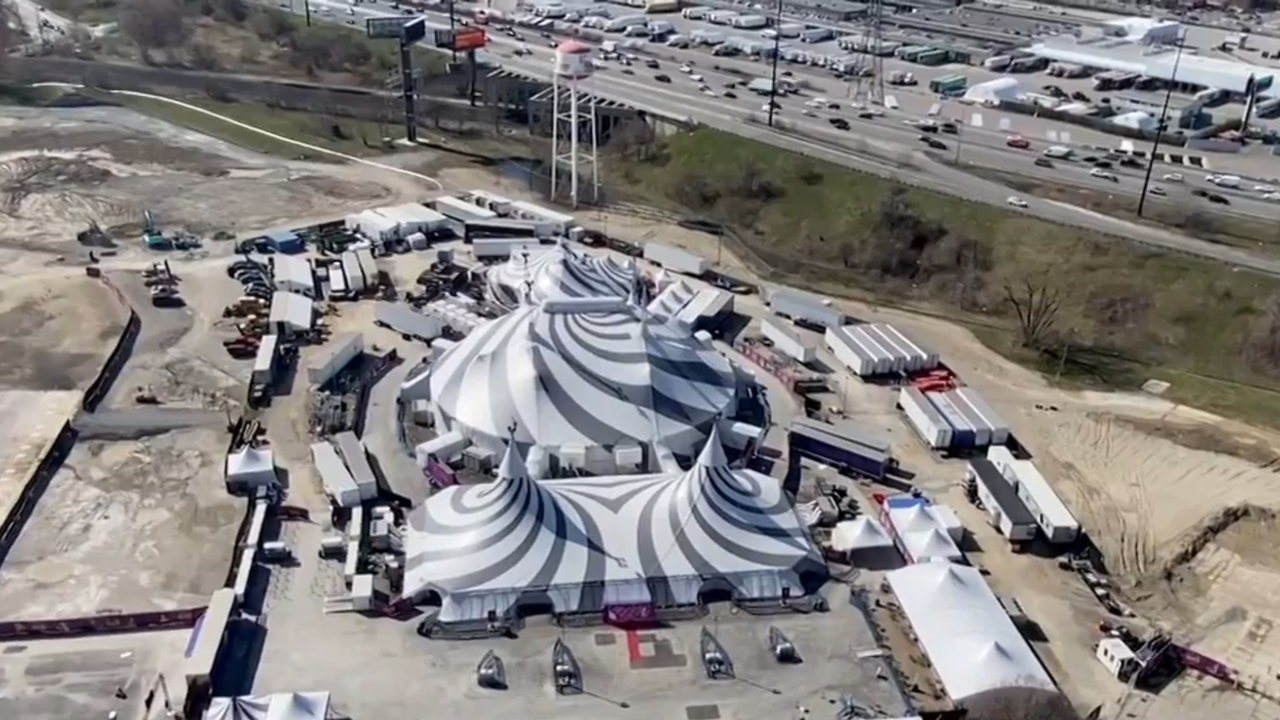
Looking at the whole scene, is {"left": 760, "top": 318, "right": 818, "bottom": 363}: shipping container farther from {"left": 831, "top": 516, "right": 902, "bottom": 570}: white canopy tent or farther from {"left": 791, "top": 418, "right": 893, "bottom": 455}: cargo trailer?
{"left": 831, "top": 516, "right": 902, "bottom": 570}: white canopy tent

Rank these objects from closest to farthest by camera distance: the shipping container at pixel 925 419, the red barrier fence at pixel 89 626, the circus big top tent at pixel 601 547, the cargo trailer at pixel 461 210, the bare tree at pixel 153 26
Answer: the red barrier fence at pixel 89 626
the circus big top tent at pixel 601 547
the shipping container at pixel 925 419
the cargo trailer at pixel 461 210
the bare tree at pixel 153 26

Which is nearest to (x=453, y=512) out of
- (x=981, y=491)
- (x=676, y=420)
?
(x=676, y=420)

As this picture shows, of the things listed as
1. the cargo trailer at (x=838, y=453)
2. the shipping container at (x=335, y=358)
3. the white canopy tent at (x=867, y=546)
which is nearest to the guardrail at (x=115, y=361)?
the shipping container at (x=335, y=358)

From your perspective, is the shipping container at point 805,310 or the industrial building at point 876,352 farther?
the shipping container at point 805,310

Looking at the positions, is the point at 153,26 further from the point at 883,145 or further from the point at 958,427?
the point at 958,427

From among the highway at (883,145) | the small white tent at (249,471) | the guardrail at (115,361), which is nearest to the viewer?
the small white tent at (249,471)

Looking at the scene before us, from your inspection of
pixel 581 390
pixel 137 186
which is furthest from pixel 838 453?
pixel 137 186

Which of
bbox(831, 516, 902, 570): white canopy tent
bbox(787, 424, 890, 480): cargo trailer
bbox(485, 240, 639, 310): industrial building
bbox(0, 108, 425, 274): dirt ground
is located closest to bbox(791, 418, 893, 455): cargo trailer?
bbox(787, 424, 890, 480): cargo trailer

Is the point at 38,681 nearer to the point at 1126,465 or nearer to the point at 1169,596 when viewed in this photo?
the point at 1169,596

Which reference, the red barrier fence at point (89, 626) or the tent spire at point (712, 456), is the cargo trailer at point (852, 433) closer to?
the tent spire at point (712, 456)
